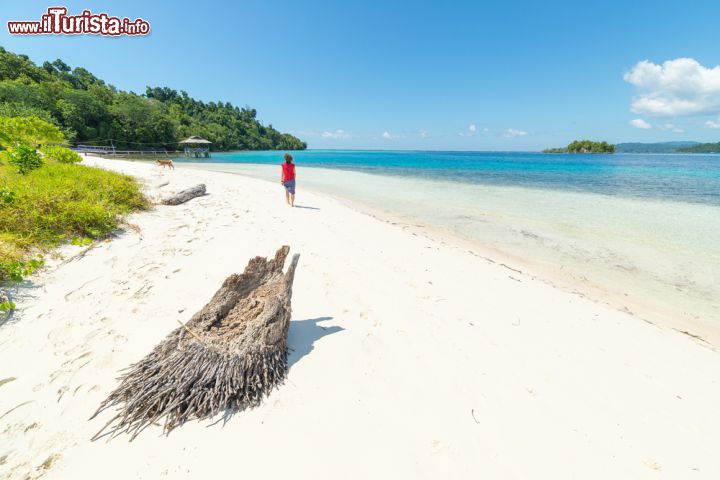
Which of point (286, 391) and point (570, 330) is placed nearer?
point (286, 391)

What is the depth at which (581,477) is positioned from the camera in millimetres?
1786

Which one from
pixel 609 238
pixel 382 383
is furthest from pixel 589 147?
pixel 382 383

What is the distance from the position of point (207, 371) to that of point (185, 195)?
7.93 m

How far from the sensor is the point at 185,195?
27.1 ft

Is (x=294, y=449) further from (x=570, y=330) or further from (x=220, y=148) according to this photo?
(x=220, y=148)

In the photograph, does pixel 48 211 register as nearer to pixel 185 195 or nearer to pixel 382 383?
pixel 185 195

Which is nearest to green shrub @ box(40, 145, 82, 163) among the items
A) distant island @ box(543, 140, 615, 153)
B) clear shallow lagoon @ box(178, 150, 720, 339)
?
clear shallow lagoon @ box(178, 150, 720, 339)

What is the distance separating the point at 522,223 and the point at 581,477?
8.79 m

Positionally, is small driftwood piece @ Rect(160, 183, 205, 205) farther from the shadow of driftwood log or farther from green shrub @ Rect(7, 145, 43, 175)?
the shadow of driftwood log

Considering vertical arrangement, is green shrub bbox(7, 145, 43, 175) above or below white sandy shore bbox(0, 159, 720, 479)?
above

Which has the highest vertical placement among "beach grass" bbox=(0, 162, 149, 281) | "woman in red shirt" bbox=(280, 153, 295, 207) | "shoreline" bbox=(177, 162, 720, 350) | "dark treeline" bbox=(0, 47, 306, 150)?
"dark treeline" bbox=(0, 47, 306, 150)

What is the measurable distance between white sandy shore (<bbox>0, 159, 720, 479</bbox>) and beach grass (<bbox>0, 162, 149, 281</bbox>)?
0.54 meters

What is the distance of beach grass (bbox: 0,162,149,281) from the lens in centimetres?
369

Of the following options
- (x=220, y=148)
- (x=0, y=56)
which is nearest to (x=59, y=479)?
(x=0, y=56)
